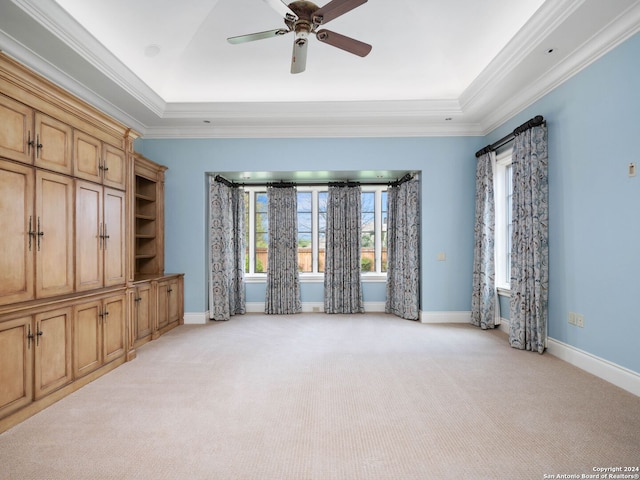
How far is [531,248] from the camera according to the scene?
3.78 m

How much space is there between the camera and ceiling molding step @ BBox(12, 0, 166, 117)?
2.73 m

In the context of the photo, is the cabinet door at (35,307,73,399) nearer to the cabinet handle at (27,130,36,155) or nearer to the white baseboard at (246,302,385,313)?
the cabinet handle at (27,130,36,155)

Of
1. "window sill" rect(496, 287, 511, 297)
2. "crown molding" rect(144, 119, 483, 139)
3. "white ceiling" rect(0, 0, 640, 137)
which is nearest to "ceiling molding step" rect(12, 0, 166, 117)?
"white ceiling" rect(0, 0, 640, 137)

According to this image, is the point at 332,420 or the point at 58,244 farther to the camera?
the point at 58,244

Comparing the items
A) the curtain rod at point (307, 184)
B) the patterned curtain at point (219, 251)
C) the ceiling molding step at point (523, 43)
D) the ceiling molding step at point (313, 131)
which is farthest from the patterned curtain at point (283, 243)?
the ceiling molding step at point (523, 43)

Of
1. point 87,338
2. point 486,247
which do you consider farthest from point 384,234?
point 87,338

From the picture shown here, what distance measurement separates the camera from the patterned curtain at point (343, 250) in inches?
238

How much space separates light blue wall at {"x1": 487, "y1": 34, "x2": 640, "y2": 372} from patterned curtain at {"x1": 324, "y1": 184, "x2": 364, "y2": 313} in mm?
2980

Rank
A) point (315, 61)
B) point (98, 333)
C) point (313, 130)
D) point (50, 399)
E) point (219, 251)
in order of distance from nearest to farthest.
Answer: point (50, 399) < point (98, 333) < point (315, 61) < point (313, 130) < point (219, 251)

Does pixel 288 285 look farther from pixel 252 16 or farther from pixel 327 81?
pixel 252 16

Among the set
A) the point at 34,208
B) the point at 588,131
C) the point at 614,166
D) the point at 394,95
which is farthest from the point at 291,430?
the point at 394,95

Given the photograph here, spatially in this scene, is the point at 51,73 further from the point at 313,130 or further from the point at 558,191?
the point at 558,191

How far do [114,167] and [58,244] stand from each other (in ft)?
3.39

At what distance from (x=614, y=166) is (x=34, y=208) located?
15.2 feet
